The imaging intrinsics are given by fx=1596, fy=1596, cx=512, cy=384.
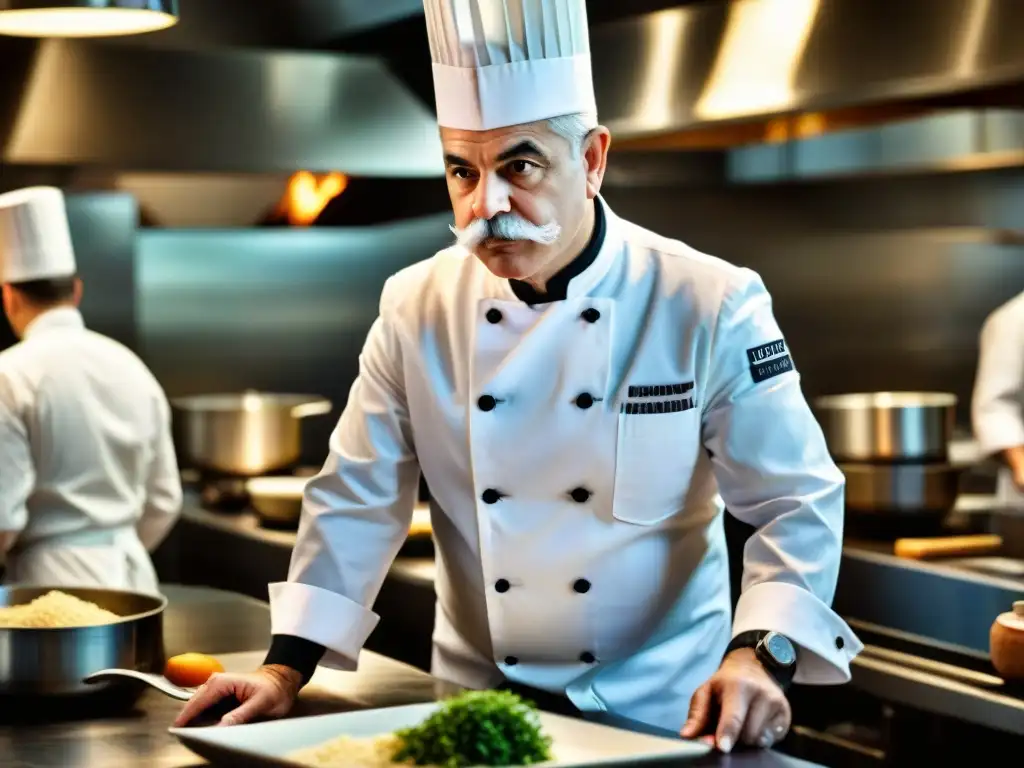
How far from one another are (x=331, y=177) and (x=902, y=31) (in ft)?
8.81

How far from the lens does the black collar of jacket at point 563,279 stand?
2258 mm

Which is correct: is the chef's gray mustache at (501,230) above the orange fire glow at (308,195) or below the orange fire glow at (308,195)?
below

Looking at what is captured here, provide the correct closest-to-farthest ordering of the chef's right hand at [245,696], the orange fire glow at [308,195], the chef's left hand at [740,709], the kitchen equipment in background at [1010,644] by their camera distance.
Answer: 1. the chef's left hand at [740,709]
2. the chef's right hand at [245,696]
3. the kitchen equipment in background at [1010,644]
4. the orange fire glow at [308,195]

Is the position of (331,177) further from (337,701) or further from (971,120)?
(337,701)

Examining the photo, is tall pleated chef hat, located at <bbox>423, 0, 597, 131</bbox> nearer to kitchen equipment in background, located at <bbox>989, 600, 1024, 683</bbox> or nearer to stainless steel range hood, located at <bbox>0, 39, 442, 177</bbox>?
kitchen equipment in background, located at <bbox>989, 600, 1024, 683</bbox>

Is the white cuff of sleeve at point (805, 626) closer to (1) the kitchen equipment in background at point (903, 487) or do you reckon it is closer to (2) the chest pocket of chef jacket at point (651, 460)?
(2) the chest pocket of chef jacket at point (651, 460)

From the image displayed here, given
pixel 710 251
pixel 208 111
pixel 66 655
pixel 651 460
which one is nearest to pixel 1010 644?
pixel 651 460

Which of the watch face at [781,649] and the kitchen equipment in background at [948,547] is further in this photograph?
the kitchen equipment in background at [948,547]

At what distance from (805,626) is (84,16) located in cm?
168

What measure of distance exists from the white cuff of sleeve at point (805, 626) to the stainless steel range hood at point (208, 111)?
9.14ft

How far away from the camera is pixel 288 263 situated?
→ 17.3ft

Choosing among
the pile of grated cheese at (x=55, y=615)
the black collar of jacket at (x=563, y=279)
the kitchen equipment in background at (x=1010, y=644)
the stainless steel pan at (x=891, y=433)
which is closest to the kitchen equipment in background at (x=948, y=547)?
the stainless steel pan at (x=891, y=433)

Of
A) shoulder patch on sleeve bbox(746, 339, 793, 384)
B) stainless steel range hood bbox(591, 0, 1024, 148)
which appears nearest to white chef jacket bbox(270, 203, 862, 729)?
shoulder patch on sleeve bbox(746, 339, 793, 384)

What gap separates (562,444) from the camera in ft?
7.27
